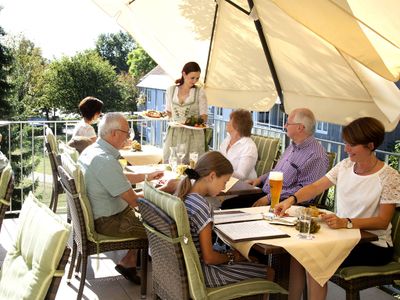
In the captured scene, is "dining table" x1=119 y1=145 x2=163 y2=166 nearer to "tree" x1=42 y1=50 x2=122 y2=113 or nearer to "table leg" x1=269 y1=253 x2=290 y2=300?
"table leg" x1=269 y1=253 x2=290 y2=300

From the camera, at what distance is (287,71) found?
5270 mm

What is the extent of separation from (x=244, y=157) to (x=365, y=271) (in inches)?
72.8

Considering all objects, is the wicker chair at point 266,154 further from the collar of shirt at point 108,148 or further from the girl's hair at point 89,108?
the collar of shirt at point 108,148

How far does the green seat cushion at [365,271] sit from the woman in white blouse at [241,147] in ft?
5.77

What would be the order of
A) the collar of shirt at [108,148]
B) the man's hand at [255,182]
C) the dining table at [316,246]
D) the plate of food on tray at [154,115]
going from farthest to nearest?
the plate of food on tray at [154,115], the man's hand at [255,182], the collar of shirt at [108,148], the dining table at [316,246]

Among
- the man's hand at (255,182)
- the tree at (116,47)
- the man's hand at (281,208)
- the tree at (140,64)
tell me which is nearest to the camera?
the man's hand at (281,208)

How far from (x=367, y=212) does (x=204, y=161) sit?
1067 mm

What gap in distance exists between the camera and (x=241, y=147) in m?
4.75

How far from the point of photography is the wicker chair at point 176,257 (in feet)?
8.10

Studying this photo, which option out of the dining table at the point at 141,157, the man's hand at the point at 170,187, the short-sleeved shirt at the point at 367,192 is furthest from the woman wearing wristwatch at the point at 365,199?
the dining table at the point at 141,157

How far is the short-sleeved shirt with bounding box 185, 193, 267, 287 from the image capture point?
8.83ft

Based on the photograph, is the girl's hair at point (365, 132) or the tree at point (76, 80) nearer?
the girl's hair at point (365, 132)

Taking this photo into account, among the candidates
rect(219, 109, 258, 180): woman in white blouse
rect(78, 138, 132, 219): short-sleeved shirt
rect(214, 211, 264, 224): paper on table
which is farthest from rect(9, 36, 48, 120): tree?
rect(214, 211, 264, 224): paper on table

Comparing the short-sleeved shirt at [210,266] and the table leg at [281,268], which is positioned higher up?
the short-sleeved shirt at [210,266]
